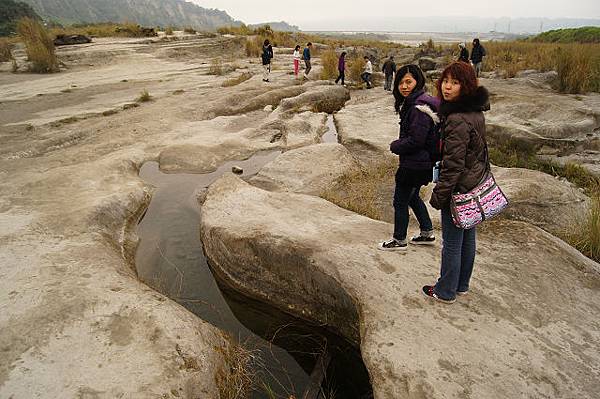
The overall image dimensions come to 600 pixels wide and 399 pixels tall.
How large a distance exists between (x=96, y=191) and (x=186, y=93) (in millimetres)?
7881

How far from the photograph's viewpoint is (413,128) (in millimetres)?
3314

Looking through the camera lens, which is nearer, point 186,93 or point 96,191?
point 96,191

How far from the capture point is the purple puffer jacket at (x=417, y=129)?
10.7 ft

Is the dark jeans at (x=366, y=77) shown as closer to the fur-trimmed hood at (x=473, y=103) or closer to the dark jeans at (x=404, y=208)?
the dark jeans at (x=404, y=208)

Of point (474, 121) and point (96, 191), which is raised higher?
point (474, 121)

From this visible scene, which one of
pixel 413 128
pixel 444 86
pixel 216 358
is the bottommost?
pixel 216 358

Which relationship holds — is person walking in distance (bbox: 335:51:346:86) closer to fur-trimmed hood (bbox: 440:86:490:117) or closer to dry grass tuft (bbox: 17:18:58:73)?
dry grass tuft (bbox: 17:18:58:73)

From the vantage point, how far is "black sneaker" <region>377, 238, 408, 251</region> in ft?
13.3

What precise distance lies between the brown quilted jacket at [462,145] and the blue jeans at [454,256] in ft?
0.81

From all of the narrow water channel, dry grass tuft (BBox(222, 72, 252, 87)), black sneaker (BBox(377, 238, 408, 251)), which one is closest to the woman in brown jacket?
black sneaker (BBox(377, 238, 408, 251))

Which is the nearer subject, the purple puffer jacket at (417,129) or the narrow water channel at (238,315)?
the purple puffer jacket at (417,129)

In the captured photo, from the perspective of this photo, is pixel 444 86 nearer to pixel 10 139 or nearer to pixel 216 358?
→ pixel 216 358

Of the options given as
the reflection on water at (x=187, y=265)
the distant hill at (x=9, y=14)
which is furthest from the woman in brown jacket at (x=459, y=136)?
the distant hill at (x=9, y=14)

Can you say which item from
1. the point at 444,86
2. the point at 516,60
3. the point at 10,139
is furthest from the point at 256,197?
the point at 516,60
